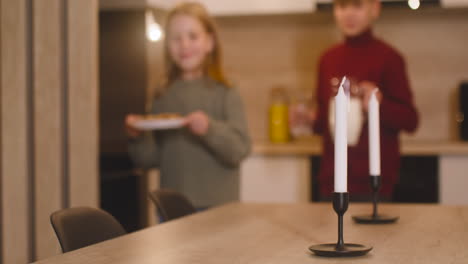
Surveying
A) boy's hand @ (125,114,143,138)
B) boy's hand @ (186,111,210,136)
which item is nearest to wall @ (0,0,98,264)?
boy's hand @ (125,114,143,138)

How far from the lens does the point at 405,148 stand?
10.5 ft

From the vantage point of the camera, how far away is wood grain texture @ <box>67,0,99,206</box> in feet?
8.07

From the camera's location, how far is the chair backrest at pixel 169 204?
1731 mm

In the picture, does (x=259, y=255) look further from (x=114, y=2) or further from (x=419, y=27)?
(x=419, y=27)

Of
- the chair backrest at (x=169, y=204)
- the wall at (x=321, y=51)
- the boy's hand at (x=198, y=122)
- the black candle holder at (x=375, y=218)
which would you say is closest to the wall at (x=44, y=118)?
the boy's hand at (x=198, y=122)

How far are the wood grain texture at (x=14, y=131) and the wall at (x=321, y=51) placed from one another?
1556 mm

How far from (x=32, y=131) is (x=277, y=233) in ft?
4.18

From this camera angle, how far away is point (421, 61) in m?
3.65

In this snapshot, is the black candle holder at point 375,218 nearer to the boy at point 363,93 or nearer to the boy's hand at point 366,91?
the boy's hand at point 366,91

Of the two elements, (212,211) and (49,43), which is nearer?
(212,211)

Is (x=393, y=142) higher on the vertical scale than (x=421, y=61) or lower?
lower

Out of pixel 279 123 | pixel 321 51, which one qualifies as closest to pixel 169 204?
pixel 279 123

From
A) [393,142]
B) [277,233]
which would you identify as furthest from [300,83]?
[277,233]

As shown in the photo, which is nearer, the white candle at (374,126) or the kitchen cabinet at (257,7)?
the white candle at (374,126)
